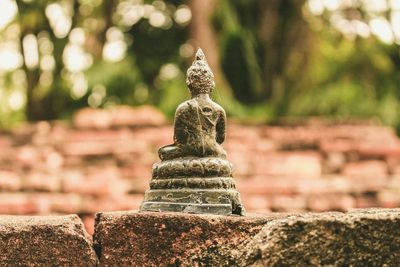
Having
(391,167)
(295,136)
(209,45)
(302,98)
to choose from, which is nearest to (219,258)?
(391,167)

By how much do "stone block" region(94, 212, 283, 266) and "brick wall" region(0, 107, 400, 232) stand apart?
2.14 m

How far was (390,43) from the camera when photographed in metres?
9.05

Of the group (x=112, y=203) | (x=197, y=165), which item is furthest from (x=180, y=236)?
(x=112, y=203)

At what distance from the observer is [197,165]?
2.00 m

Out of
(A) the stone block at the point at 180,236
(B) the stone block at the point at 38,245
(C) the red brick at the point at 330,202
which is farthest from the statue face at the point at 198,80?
(C) the red brick at the point at 330,202

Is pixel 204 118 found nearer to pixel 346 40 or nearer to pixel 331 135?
pixel 331 135

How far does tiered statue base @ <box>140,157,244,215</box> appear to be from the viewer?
195 centimetres

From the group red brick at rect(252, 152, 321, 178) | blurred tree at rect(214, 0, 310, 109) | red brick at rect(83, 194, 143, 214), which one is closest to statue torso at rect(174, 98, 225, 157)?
red brick at rect(83, 194, 143, 214)

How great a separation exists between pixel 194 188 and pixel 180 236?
0.16 metres

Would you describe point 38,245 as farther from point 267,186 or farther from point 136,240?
point 267,186

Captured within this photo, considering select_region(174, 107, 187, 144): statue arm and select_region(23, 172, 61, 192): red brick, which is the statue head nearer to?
select_region(174, 107, 187, 144): statue arm

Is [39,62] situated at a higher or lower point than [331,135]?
higher

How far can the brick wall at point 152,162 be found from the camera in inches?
171

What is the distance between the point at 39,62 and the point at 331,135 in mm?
5154
